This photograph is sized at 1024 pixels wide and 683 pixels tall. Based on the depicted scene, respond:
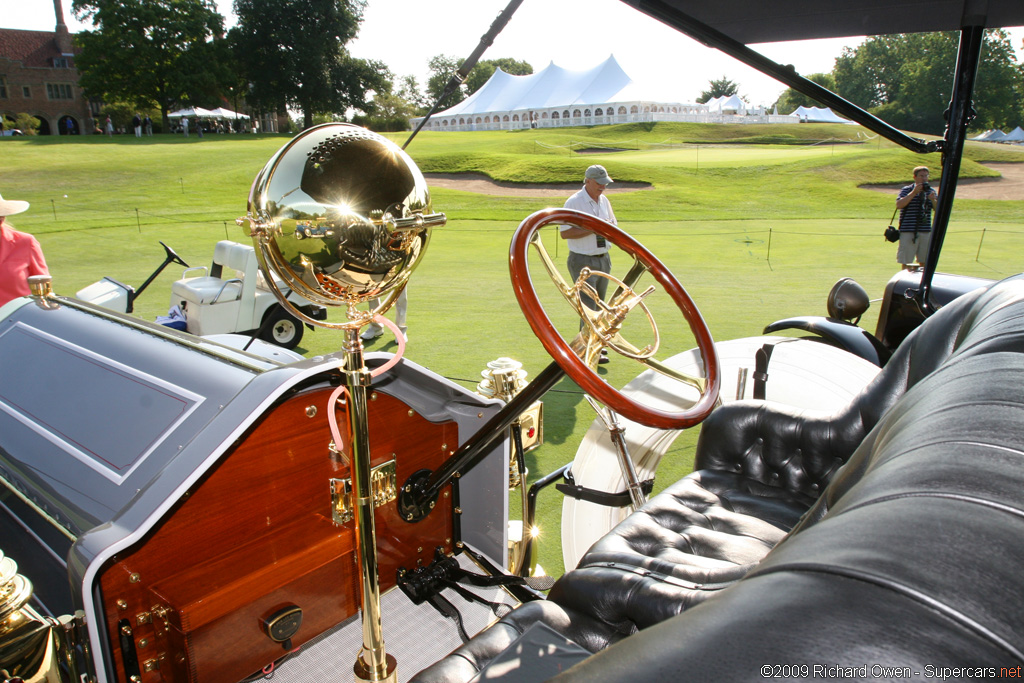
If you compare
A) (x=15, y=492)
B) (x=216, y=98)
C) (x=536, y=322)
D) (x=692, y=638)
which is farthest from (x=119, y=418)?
(x=216, y=98)

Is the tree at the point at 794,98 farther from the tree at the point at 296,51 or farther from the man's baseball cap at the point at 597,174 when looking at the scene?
the man's baseball cap at the point at 597,174

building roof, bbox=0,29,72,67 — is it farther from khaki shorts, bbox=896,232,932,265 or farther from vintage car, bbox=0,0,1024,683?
vintage car, bbox=0,0,1024,683

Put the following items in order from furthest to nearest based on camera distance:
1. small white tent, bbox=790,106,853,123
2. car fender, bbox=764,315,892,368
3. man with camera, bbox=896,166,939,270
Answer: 1. small white tent, bbox=790,106,853,123
2. man with camera, bbox=896,166,939,270
3. car fender, bbox=764,315,892,368

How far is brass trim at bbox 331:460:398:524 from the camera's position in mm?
1346

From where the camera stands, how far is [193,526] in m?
1.52

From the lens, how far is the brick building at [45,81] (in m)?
46.3

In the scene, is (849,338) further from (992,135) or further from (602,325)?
(992,135)

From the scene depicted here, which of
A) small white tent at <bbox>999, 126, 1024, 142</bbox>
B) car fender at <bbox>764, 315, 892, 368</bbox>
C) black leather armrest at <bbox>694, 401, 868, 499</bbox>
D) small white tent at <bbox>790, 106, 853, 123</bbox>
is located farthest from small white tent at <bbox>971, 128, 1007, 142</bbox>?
black leather armrest at <bbox>694, 401, 868, 499</bbox>

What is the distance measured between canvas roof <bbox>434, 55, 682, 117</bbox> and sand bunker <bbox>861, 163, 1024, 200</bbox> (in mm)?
19011

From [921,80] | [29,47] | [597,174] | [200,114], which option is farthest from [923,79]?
[29,47]

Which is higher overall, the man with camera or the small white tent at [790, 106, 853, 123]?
the small white tent at [790, 106, 853, 123]

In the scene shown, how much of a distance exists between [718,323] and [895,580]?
20.7ft

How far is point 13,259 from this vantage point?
3713 mm

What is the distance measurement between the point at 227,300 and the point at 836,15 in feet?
17.4
